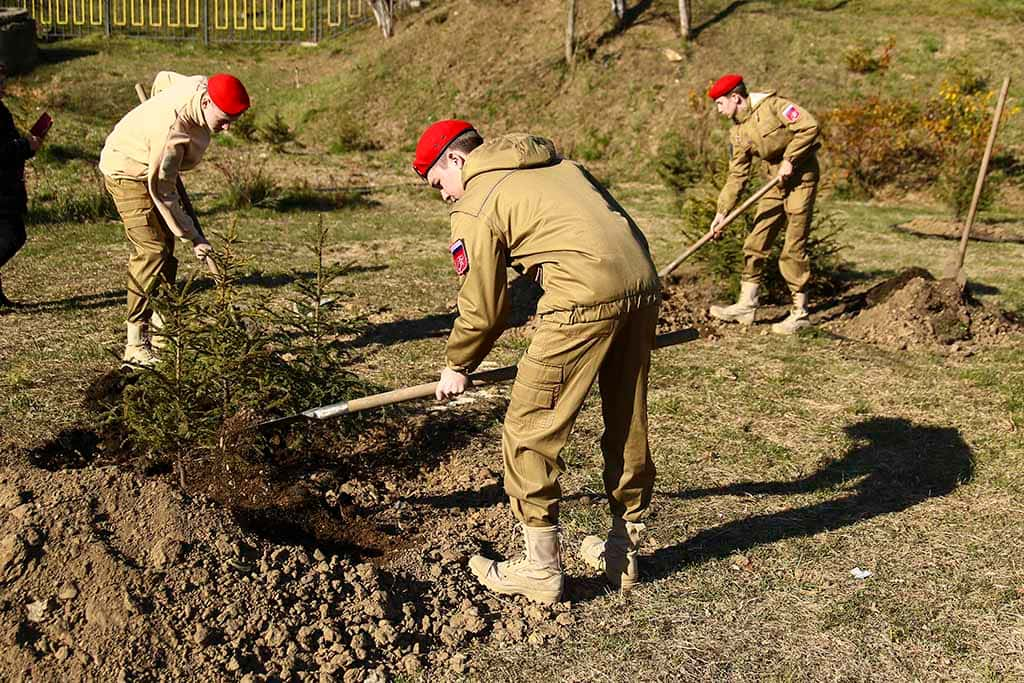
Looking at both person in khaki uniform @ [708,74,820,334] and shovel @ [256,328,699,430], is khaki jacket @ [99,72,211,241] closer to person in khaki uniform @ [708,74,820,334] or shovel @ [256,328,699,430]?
shovel @ [256,328,699,430]

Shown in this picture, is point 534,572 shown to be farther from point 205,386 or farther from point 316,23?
point 316,23

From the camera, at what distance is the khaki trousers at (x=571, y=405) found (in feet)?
11.2

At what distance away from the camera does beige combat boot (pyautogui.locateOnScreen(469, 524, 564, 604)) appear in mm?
3736

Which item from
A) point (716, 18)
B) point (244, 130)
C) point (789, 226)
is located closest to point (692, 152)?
point (716, 18)

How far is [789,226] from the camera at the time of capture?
7445 mm

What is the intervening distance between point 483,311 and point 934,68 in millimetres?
15683

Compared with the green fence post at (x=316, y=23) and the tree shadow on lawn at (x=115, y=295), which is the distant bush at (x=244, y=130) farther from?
the tree shadow on lawn at (x=115, y=295)

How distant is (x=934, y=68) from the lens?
1653cm

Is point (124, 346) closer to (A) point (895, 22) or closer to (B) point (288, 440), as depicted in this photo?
(B) point (288, 440)

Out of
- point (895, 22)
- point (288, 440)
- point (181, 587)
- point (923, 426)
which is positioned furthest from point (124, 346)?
point (895, 22)

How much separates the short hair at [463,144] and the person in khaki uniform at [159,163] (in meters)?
2.32

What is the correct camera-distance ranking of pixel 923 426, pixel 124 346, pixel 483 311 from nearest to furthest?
pixel 483 311
pixel 923 426
pixel 124 346

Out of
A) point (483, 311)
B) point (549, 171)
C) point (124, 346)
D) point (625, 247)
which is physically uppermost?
point (549, 171)

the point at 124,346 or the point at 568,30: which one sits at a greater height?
the point at 568,30
